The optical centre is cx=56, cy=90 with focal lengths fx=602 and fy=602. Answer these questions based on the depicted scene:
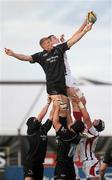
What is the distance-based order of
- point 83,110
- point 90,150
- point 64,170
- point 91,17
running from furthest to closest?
point 83,110
point 90,150
point 91,17
point 64,170

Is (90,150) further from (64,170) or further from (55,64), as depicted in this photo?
(55,64)

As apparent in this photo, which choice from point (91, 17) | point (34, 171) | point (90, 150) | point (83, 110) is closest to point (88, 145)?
point (90, 150)

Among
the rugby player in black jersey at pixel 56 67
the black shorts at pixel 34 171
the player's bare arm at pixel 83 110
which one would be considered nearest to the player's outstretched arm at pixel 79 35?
the rugby player in black jersey at pixel 56 67

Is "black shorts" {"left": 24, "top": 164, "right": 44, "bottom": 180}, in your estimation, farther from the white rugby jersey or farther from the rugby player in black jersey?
the rugby player in black jersey

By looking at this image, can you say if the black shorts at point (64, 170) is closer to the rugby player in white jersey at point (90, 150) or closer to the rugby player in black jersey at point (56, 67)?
the rugby player in white jersey at point (90, 150)

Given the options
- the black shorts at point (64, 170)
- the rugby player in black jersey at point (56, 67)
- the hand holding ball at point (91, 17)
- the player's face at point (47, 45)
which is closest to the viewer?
the black shorts at point (64, 170)

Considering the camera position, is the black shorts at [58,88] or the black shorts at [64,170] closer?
the black shorts at [64,170]

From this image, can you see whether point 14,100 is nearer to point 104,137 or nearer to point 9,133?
point 9,133

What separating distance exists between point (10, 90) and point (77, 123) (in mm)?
4810

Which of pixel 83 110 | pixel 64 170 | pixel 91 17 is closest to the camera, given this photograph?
pixel 64 170

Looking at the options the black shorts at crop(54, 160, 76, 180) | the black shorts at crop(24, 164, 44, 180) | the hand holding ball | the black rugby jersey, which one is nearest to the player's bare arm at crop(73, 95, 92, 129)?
the black rugby jersey

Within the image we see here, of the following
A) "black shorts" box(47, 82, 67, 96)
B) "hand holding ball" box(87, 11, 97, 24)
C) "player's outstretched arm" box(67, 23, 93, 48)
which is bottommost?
"black shorts" box(47, 82, 67, 96)

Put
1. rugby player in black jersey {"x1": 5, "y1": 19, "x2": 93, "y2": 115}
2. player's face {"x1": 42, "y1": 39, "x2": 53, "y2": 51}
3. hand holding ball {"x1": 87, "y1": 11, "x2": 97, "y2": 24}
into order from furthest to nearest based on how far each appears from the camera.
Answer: player's face {"x1": 42, "y1": 39, "x2": 53, "y2": 51} → rugby player in black jersey {"x1": 5, "y1": 19, "x2": 93, "y2": 115} → hand holding ball {"x1": 87, "y1": 11, "x2": 97, "y2": 24}

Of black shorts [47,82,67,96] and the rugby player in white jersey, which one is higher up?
black shorts [47,82,67,96]
